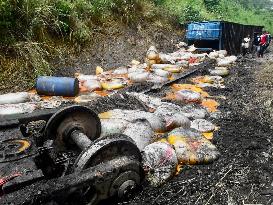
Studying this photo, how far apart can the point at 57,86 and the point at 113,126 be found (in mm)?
2346

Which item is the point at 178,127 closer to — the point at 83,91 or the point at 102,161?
the point at 102,161

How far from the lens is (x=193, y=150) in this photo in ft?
12.4

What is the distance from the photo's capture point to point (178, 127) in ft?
14.7

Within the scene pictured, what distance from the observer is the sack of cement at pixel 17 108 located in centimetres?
506

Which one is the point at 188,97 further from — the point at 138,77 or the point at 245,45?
the point at 245,45

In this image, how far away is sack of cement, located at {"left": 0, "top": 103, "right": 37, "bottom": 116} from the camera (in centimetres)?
506

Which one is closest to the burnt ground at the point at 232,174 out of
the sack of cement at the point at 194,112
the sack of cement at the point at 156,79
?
the sack of cement at the point at 194,112

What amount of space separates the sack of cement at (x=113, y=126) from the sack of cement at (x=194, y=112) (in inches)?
49.7

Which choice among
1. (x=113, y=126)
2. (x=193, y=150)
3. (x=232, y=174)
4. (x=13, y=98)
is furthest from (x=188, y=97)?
(x=13, y=98)

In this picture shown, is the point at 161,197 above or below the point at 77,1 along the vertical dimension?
below

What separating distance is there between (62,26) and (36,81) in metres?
2.27

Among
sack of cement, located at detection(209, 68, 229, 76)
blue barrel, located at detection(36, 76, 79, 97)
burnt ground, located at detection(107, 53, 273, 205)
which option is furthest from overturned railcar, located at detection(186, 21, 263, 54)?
blue barrel, located at detection(36, 76, 79, 97)

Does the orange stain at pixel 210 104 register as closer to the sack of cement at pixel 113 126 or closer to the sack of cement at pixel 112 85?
the sack of cement at pixel 112 85

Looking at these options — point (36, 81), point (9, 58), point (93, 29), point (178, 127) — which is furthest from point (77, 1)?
point (178, 127)
